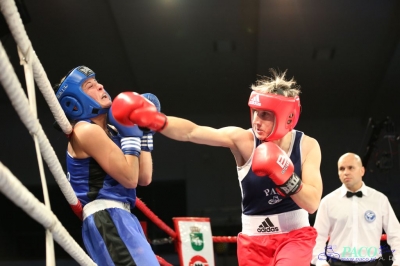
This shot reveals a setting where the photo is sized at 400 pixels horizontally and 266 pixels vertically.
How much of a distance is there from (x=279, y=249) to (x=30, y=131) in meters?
1.08

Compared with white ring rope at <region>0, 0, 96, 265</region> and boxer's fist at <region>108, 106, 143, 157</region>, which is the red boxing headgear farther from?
white ring rope at <region>0, 0, 96, 265</region>

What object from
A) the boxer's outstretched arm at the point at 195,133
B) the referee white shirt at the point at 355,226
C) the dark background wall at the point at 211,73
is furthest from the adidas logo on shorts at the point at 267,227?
the dark background wall at the point at 211,73

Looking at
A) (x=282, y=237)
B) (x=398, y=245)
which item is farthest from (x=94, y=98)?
(x=398, y=245)

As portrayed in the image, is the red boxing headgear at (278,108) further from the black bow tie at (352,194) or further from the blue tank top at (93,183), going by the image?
the black bow tie at (352,194)

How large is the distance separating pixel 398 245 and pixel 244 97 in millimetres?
2312

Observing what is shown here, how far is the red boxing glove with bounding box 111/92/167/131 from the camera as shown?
1.41 meters

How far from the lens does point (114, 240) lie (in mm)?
1442

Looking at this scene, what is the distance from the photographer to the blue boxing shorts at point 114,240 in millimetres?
1436

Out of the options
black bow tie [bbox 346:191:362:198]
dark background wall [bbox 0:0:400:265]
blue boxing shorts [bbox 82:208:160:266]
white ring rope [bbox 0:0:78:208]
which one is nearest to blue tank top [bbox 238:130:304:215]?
blue boxing shorts [bbox 82:208:160:266]

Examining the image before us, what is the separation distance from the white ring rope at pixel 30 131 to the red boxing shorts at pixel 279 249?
72cm

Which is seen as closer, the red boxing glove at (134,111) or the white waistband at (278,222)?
the red boxing glove at (134,111)

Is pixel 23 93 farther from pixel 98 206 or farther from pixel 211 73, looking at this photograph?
pixel 211 73

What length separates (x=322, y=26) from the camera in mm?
4691

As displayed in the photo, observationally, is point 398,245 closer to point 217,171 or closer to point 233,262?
point 233,262
